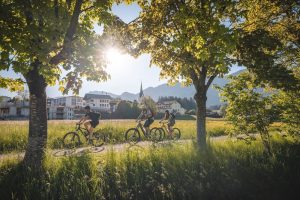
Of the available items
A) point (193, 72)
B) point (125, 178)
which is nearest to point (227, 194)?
point (125, 178)

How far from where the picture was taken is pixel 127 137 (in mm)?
15570

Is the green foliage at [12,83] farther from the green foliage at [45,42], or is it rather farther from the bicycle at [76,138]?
the bicycle at [76,138]

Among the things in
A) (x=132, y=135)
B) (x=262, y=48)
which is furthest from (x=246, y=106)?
(x=132, y=135)

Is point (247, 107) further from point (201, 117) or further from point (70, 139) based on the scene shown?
point (70, 139)

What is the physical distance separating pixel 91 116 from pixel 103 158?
19.0ft

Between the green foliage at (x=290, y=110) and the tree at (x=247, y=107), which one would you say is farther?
the green foliage at (x=290, y=110)

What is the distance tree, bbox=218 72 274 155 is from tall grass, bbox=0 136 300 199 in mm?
1350

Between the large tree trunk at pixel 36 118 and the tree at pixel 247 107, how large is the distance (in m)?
7.66

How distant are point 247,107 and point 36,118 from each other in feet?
27.6

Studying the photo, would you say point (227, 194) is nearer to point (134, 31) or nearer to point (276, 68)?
point (276, 68)

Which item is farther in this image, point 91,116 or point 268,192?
point 91,116

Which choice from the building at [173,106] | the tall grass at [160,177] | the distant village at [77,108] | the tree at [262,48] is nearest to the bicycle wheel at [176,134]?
the distant village at [77,108]

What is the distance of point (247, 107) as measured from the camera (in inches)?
449

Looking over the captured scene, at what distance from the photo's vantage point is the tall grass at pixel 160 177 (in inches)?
264
